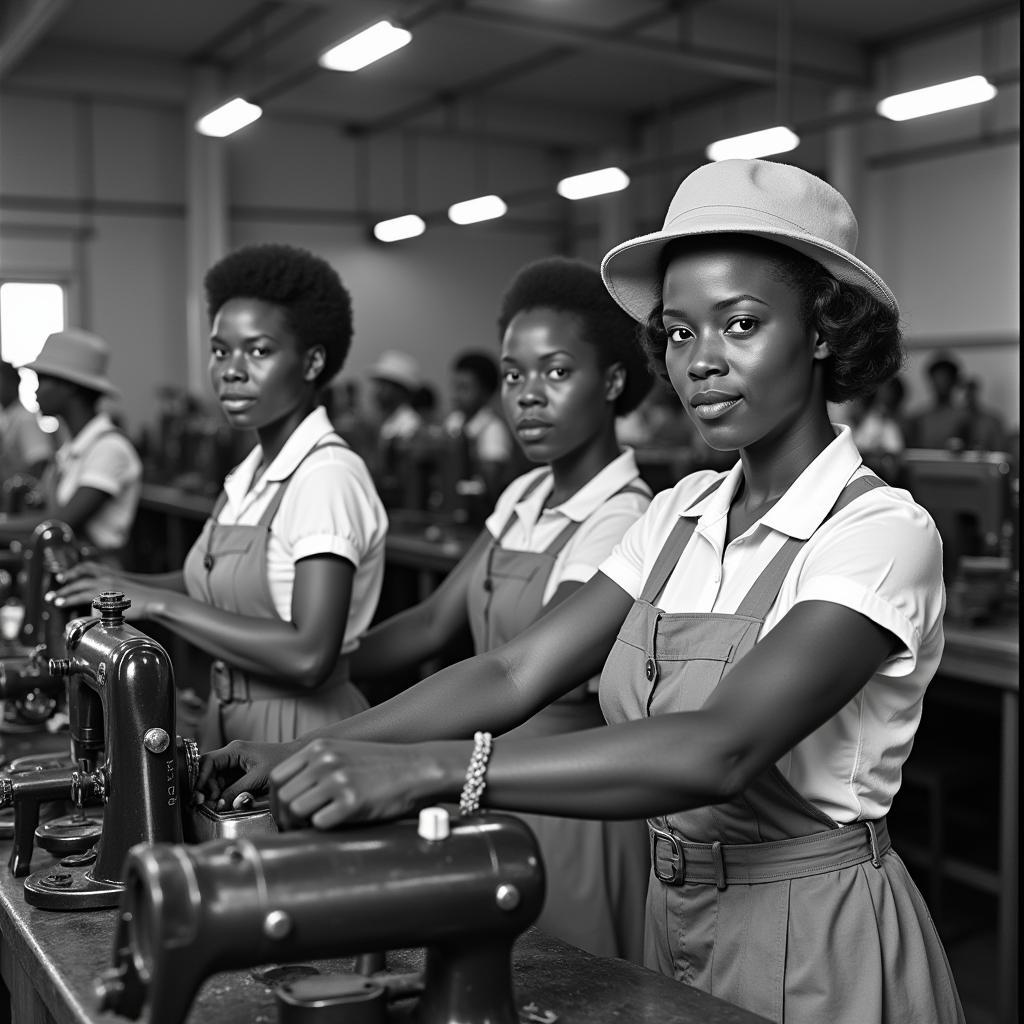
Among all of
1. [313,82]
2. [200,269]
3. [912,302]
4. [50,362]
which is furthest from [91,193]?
[50,362]

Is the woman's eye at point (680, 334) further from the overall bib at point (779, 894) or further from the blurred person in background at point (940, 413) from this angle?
the blurred person in background at point (940, 413)

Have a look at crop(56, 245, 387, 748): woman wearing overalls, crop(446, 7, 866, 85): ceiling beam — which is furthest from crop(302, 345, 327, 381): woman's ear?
crop(446, 7, 866, 85): ceiling beam

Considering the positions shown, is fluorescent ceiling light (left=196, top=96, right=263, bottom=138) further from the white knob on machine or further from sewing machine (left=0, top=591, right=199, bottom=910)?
the white knob on machine

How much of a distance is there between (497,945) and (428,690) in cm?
47

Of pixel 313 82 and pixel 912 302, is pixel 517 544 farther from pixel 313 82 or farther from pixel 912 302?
pixel 313 82

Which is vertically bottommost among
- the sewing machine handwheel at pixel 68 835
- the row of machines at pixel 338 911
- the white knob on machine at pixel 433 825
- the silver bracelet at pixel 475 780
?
the sewing machine handwheel at pixel 68 835

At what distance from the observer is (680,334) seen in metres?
1.56

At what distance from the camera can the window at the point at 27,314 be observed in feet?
41.7

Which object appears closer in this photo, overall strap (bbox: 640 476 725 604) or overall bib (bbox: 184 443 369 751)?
overall strap (bbox: 640 476 725 604)

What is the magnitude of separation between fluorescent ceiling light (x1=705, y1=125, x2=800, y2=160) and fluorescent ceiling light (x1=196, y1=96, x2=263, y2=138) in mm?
3081

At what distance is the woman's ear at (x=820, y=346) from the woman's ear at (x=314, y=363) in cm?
Result: 121

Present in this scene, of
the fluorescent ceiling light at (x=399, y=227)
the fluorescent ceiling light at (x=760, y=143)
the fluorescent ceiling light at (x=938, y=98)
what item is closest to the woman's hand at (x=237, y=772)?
the fluorescent ceiling light at (x=938, y=98)

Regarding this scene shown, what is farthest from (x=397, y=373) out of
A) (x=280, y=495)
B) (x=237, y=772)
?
(x=237, y=772)

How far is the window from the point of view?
41.7 ft
